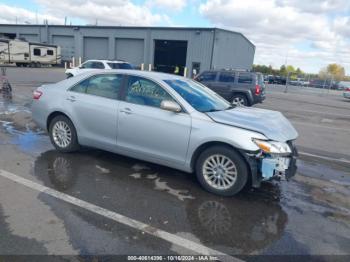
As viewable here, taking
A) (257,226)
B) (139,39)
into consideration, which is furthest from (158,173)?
(139,39)

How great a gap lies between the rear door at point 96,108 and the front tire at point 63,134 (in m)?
0.17

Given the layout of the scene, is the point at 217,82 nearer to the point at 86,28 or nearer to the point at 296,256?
the point at 296,256

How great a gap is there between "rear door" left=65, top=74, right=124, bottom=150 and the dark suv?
368 inches

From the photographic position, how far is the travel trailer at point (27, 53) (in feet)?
109

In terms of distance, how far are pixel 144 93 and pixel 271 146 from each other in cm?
209

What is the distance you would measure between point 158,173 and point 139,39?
3445 centimetres

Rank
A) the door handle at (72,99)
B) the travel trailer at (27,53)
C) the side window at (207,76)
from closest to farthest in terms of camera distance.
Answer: the door handle at (72,99)
the side window at (207,76)
the travel trailer at (27,53)

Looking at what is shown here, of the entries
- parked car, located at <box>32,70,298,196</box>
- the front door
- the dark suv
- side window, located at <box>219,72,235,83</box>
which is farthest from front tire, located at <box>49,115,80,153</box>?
side window, located at <box>219,72,235,83</box>

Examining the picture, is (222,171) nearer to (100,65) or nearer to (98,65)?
(100,65)

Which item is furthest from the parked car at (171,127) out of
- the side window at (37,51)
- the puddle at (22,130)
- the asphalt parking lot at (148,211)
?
the side window at (37,51)

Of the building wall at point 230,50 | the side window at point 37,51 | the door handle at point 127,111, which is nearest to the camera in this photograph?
the door handle at point 127,111

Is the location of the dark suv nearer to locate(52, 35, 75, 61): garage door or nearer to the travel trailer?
the travel trailer

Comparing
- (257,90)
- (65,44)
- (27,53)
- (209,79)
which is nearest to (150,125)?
(257,90)

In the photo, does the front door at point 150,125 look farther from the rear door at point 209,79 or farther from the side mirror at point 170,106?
the rear door at point 209,79
